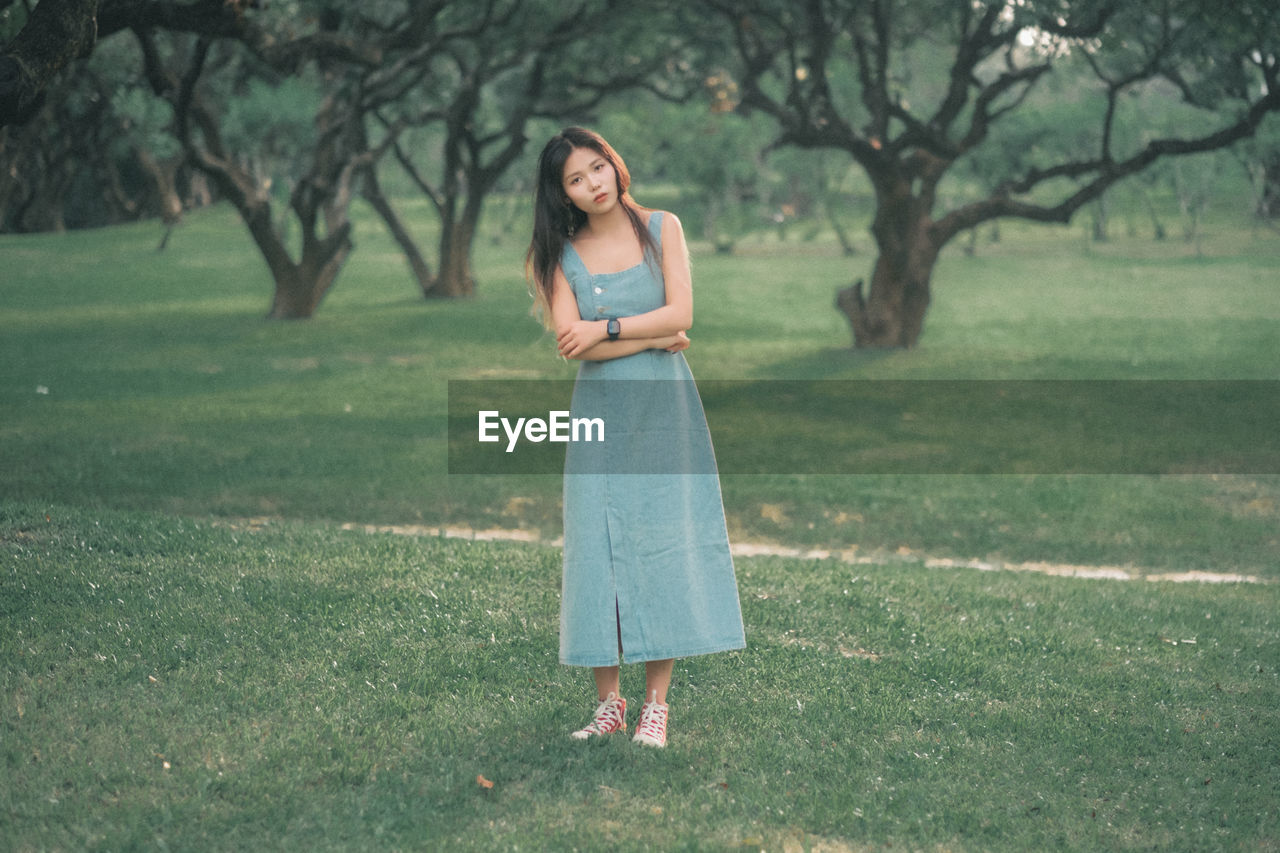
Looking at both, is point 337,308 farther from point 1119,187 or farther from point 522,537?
point 1119,187

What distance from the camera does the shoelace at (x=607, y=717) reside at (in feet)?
15.6

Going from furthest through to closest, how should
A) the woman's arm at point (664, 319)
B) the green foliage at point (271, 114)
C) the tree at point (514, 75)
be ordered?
the green foliage at point (271, 114)
the tree at point (514, 75)
the woman's arm at point (664, 319)

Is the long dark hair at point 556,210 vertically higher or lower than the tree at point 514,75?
lower

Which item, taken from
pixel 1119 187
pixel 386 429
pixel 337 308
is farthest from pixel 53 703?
pixel 1119 187

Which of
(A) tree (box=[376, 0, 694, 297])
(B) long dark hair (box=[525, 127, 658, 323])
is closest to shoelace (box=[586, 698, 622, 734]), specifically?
(B) long dark hair (box=[525, 127, 658, 323])

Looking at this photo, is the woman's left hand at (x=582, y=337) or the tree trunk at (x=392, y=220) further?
the tree trunk at (x=392, y=220)

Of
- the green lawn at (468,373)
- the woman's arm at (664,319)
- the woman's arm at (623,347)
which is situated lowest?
the green lawn at (468,373)

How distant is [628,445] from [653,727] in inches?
41.9

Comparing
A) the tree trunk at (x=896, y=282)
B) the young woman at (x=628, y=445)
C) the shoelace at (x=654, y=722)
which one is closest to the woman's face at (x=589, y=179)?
the young woman at (x=628, y=445)

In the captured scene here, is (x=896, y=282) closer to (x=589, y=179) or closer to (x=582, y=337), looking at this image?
(x=589, y=179)

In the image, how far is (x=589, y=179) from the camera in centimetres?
438

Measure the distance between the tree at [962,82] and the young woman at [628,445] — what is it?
44.7ft

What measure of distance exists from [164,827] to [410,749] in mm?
946

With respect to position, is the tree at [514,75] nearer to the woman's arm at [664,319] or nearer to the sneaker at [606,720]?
the woman's arm at [664,319]
